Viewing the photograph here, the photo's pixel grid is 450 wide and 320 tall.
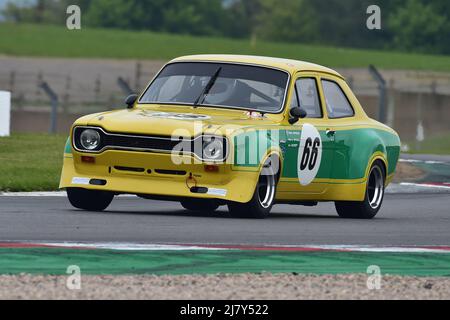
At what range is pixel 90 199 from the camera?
596 inches

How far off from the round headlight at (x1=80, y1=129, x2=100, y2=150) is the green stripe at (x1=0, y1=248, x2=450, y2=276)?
2.89m

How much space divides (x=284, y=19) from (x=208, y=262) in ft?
357

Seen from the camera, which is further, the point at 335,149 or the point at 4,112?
the point at 4,112

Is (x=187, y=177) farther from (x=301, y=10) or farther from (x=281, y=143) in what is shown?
(x=301, y=10)

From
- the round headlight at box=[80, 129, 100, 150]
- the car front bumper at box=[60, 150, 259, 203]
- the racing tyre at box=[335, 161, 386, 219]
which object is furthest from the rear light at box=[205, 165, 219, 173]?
the racing tyre at box=[335, 161, 386, 219]

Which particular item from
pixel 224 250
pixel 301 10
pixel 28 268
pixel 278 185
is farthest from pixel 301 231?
pixel 301 10

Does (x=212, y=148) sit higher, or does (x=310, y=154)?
(x=212, y=148)

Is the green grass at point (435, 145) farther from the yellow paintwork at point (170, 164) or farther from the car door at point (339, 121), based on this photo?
the yellow paintwork at point (170, 164)

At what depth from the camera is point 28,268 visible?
34.9ft

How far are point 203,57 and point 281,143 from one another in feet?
5.22

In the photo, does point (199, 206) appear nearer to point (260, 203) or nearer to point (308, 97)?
point (260, 203)

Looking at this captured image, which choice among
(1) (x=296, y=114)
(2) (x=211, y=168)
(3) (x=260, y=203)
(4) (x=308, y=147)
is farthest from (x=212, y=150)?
(4) (x=308, y=147)

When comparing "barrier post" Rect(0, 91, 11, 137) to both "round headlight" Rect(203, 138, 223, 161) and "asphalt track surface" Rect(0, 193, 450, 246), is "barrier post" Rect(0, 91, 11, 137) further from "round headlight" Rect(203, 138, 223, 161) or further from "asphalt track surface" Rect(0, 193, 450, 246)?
"round headlight" Rect(203, 138, 223, 161)

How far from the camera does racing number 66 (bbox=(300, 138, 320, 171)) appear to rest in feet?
49.5
